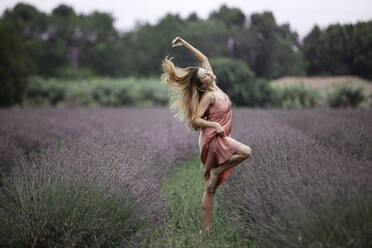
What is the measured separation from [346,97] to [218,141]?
16.7 meters

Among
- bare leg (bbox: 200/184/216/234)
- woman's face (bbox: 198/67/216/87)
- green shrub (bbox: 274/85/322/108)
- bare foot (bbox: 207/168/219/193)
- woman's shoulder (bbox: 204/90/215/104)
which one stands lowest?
green shrub (bbox: 274/85/322/108)

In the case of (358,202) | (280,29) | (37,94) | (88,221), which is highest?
(280,29)

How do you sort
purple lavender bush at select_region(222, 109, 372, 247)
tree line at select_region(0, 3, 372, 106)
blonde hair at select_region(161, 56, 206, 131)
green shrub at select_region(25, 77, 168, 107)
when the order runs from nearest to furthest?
1. purple lavender bush at select_region(222, 109, 372, 247)
2. blonde hair at select_region(161, 56, 206, 131)
3. tree line at select_region(0, 3, 372, 106)
4. green shrub at select_region(25, 77, 168, 107)

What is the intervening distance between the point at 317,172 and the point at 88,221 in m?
1.83

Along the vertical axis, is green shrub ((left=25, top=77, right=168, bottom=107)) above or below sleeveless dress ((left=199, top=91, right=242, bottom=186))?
below

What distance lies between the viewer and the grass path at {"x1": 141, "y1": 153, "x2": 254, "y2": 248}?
3.21 meters

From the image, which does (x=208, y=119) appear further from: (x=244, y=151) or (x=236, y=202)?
(x=236, y=202)

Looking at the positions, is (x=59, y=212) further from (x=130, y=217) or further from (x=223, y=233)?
(x=223, y=233)

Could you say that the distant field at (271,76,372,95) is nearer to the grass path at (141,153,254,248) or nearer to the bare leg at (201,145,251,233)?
the grass path at (141,153,254,248)

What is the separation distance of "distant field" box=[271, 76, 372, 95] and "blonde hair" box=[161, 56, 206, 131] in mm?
11069

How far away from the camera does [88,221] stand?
2.75 metres

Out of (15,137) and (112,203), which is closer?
(112,203)

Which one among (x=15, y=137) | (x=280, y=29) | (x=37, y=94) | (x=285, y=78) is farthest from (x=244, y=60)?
(x=15, y=137)

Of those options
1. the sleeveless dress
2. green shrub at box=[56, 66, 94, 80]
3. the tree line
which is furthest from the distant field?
green shrub at box=[56, 66, 94, 80]
